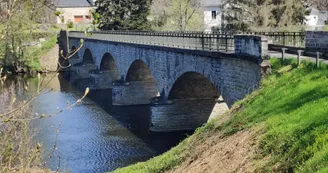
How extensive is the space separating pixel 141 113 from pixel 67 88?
54.4ft

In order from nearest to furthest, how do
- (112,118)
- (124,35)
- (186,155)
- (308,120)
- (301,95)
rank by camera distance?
(308,120) → (301,95) → (186,155) → (112,118) → (124,35)

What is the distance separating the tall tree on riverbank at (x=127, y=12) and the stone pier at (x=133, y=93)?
2015 cm

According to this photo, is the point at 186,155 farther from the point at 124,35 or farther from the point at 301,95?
the point at 124,35

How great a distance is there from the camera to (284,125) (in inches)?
450

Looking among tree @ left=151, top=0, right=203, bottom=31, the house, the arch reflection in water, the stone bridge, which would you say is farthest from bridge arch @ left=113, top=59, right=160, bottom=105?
the house

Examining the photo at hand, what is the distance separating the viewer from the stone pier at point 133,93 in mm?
42594

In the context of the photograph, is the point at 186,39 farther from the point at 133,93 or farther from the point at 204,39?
the point at 133,93

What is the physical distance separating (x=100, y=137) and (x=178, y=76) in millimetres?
5965

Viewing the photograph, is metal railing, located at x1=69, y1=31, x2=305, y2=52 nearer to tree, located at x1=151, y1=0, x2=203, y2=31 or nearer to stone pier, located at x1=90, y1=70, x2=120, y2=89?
stone pier, located at x1=90, y1=70, x2=120, y2=89

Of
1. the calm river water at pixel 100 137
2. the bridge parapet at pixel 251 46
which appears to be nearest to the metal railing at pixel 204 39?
the bridge parapet at pixel 251 46

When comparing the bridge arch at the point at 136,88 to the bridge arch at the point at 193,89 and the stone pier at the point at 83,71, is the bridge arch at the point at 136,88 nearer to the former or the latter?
the bridge arch at the point at 193,89

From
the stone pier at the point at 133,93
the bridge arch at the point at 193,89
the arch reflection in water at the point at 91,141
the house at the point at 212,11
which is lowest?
the arch reflection in water at the point at 91,141

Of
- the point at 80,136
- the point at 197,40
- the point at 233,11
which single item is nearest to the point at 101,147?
the point at 80,136

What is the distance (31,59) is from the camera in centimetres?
6762
